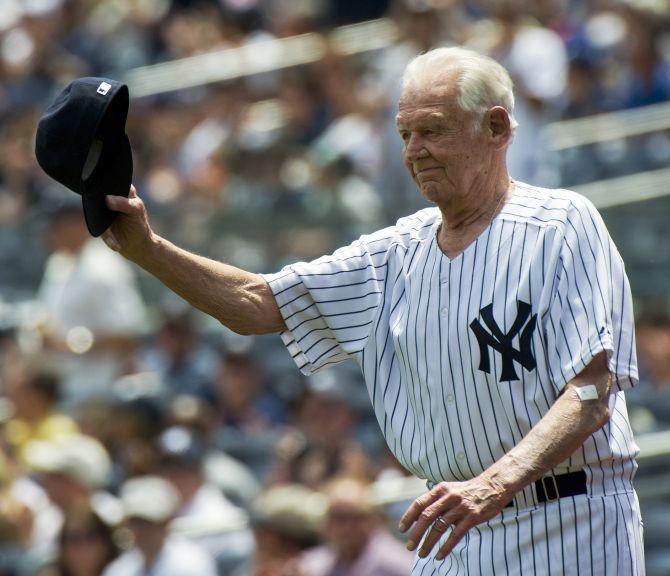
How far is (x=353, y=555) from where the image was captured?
19.2 feet

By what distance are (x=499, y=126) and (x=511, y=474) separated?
3.00 ft

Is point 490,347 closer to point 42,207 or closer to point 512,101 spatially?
point 512,101

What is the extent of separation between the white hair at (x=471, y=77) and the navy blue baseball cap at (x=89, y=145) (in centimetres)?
76

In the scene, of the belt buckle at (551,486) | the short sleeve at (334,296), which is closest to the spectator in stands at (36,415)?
the short sleeve at (334,296)

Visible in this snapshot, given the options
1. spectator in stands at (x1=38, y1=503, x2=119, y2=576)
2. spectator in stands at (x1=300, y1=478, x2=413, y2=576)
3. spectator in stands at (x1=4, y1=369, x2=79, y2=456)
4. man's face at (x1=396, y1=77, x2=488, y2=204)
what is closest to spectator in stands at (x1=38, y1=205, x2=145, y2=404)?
spectator in stands at (x1=4, y1=369, x2=79, y2=456)

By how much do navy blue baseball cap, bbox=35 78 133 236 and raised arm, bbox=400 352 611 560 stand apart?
3.58 feet


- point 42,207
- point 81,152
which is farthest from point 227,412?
point 81,152

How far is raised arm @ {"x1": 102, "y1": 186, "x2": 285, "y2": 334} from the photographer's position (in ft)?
11.8

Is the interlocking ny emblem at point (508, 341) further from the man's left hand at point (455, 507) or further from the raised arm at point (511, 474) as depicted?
the man's left hand at point (455, 507)

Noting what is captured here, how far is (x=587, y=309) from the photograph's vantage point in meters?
3.30

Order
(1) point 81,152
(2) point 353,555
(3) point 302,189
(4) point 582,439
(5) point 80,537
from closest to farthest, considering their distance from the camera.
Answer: (4) point 582,439 < (1) point 81,152 < (2) point 353,555 < (5) point 80,537 < (3) point 302,189

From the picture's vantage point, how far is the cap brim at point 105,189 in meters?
3.50

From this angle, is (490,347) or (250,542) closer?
(490,347)

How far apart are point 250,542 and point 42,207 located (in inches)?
225
